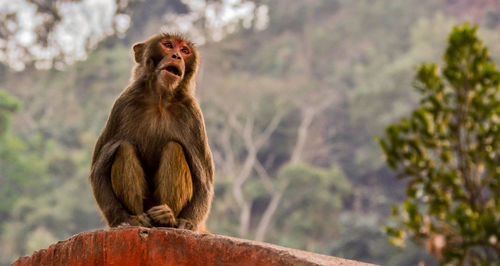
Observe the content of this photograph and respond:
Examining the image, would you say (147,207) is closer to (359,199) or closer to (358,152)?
(359,199)

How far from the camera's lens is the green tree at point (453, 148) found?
18.5 feet

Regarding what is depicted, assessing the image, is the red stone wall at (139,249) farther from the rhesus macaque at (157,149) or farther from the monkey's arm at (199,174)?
the monkey's arm at (199,174)

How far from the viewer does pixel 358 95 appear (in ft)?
109

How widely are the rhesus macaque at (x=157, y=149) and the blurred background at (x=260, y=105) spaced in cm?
2088

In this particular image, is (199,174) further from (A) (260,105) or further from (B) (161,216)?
(A) (260,105)

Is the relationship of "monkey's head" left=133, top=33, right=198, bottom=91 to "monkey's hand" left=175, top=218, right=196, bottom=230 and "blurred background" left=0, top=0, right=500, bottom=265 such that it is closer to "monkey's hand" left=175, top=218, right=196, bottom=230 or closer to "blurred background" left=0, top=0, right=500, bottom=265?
"monkey's hand" left=175, top=218, right=196, bottom=230

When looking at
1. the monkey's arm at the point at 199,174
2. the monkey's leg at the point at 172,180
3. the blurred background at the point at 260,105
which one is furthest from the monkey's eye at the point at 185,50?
the blurred background at the point at 260,105

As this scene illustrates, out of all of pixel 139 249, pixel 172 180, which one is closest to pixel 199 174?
pixel 172 180

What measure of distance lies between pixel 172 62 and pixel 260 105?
93.5 feet

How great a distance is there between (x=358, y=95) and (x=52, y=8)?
17.4 meters

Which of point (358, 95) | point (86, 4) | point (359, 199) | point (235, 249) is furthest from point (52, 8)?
point (235, 249)

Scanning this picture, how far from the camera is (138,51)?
3992 millimetres

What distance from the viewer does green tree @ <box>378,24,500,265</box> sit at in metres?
5.64

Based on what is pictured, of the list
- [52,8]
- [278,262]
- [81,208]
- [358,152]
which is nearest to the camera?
[278,262]
